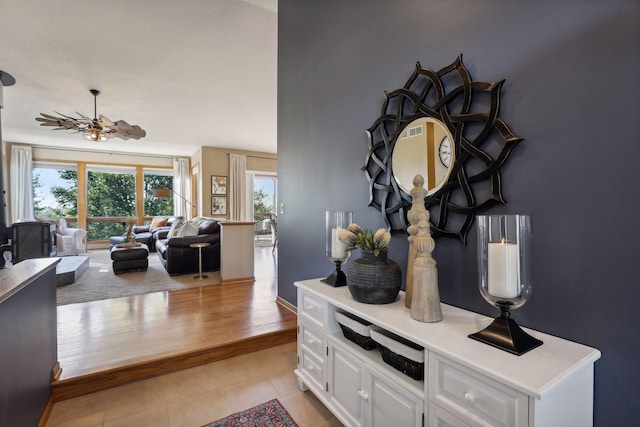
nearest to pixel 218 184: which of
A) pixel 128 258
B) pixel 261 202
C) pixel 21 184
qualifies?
pixel 261 202

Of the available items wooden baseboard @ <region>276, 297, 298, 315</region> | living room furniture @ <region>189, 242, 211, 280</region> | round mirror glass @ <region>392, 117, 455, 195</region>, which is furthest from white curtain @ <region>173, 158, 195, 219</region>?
round mirror glass @ <region>392, 117, 455, 195</region>

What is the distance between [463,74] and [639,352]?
1.27 meters

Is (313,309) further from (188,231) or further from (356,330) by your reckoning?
(188,231)

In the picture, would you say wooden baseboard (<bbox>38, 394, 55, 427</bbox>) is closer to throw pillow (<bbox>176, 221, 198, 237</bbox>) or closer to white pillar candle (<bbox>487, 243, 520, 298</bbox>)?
white pillar candle (<bbox>487, 243, 520, 298</bbox>)

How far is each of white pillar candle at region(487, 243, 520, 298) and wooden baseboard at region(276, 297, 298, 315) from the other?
2.25 meters

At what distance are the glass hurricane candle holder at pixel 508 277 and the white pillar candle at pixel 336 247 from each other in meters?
0.89

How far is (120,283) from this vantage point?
13.8 ft

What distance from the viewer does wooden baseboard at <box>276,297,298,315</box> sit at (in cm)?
305

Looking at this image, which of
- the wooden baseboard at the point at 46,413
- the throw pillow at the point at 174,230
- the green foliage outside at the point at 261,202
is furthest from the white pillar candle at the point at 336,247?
the green foliage outside at the point at 261,202

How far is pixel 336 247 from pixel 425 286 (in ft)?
2.36

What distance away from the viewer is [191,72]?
387 centimetres

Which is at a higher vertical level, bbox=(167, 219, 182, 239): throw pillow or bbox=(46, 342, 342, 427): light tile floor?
bbox=(167, 219, 182, 239): throw pillow

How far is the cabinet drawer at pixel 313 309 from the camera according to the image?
174 cm

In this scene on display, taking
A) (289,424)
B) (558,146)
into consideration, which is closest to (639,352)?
(558,146)
